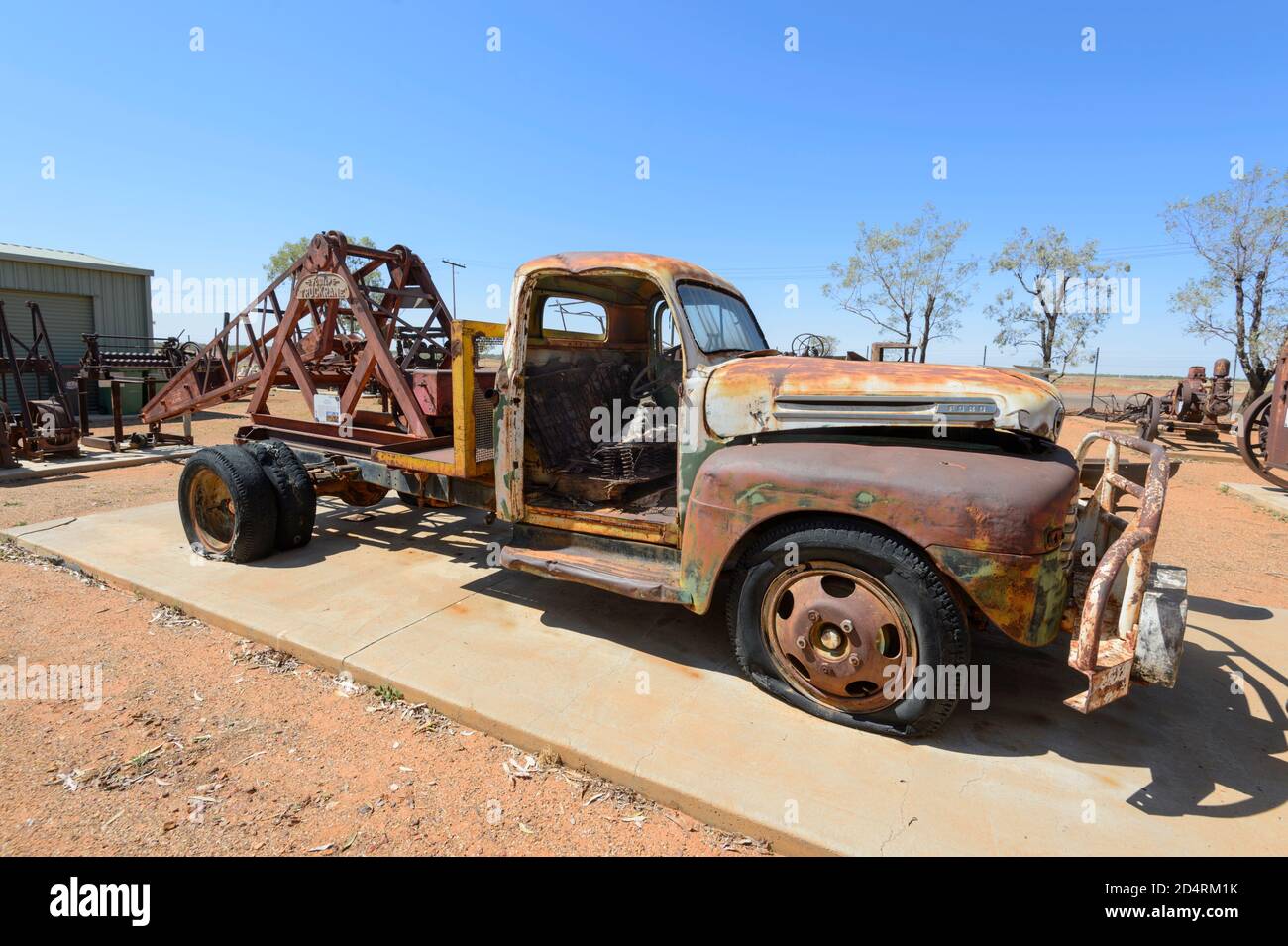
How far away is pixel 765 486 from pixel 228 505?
445 centimetres

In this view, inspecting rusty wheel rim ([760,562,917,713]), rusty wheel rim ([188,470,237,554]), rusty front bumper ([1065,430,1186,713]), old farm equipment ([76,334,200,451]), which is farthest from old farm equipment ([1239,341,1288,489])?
old farm equipment ([76,334,200,451])

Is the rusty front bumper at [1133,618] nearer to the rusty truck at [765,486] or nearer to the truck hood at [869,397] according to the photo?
the rusty truck at [765,486]

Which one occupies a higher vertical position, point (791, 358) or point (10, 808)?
point (791, 358)

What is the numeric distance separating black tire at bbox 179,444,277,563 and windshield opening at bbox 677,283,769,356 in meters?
3.48

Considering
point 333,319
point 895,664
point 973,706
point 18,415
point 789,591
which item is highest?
point 333,319

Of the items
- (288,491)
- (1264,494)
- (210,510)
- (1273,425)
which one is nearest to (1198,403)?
(1264,494)

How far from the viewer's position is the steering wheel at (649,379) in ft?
15.8

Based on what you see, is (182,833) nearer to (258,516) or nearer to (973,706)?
(258,516)

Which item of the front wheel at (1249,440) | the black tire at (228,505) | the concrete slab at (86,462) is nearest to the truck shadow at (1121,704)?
the black tire at (228,505)

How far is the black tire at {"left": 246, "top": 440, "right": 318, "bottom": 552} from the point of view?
5.11 metres

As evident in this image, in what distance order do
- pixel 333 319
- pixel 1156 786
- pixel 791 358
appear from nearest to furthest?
pixel 1156 786
pixel 791 358
pixel 333 319

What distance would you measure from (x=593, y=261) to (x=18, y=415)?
36.1 feet

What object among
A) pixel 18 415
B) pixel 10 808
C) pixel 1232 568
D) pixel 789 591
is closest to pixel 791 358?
pixel 789 591
